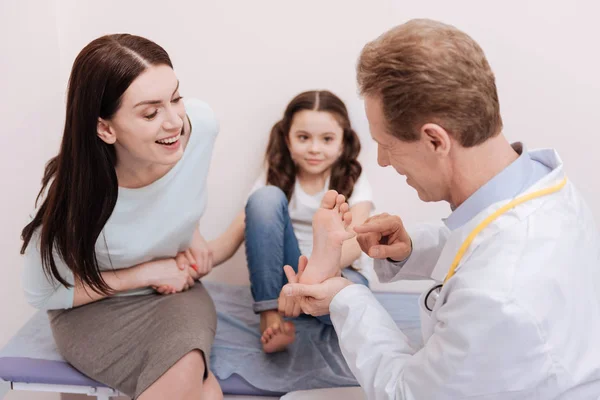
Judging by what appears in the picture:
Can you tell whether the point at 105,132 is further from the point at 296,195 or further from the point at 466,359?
the point at 466,359

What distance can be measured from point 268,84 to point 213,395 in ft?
3.69

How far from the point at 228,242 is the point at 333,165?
0.43 metres

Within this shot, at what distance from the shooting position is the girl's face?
2281 mm

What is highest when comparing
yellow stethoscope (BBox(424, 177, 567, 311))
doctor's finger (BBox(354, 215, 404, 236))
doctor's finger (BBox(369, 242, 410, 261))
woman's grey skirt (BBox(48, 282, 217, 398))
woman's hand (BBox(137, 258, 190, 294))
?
yellow stethoscope (BBox(424, 177, 567, 311))

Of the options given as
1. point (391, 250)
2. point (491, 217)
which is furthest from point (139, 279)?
point (491, 217)

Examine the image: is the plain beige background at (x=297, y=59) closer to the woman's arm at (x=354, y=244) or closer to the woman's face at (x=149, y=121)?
the woman's arm at (x=354, y=244)

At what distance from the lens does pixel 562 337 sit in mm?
1193

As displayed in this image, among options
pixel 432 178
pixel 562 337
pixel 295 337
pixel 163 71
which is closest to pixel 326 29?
pixel 163 71

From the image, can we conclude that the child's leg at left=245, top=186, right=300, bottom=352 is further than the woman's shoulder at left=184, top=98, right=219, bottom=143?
Yes

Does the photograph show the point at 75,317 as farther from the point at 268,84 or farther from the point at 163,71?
the point at 268,84

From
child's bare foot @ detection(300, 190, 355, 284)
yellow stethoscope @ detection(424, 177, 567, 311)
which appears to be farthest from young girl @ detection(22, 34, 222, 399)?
yellow stethoscope @ detection(424, 177, 567, 311)

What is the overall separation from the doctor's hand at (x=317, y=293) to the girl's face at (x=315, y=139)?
2.65 feet

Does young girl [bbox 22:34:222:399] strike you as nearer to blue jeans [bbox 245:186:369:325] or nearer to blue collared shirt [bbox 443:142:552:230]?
blue jeans [bbox 245:186:369:325]

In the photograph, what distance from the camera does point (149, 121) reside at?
1671 millimetres
